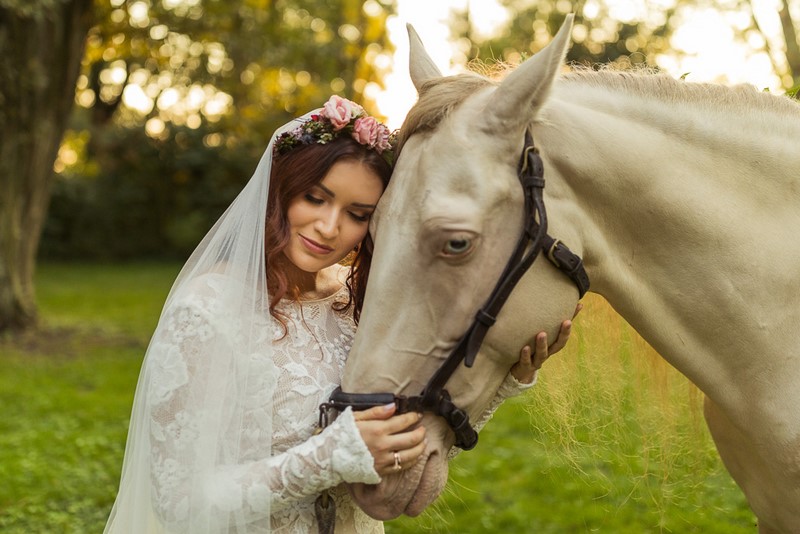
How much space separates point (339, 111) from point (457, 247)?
2.22ft

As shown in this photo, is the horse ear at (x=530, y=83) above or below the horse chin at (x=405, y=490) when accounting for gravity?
above

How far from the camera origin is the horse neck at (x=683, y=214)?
192 cm

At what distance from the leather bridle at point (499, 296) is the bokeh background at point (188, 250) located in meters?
0.65

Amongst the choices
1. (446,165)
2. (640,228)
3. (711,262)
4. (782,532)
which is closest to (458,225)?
(446,165)

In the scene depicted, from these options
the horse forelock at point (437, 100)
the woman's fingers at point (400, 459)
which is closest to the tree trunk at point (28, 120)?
the horse forelock at point (437, 100)

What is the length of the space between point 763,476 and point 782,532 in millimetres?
221

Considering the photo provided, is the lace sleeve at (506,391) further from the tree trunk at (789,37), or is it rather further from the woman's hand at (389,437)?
the tree trunk at (789,37)

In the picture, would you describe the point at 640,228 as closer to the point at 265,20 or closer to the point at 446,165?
the point at 446,165

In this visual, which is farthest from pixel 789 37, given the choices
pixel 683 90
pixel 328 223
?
pixel 328 223

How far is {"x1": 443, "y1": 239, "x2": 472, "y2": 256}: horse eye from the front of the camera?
177 cm

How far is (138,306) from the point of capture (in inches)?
551

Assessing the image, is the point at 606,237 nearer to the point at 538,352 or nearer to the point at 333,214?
the point at 538,352

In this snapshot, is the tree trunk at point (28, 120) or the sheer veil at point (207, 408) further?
the tree trunk at point (28, 120)

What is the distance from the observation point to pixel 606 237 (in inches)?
78.2
